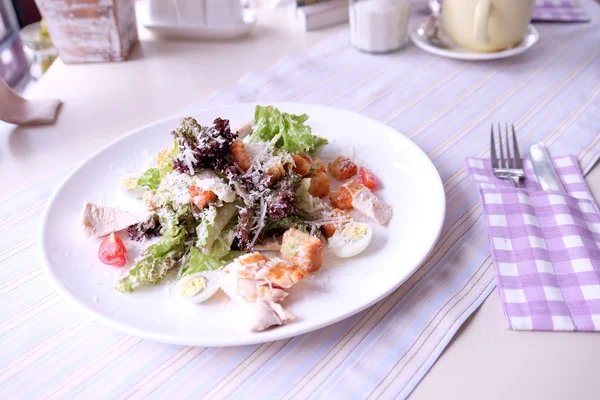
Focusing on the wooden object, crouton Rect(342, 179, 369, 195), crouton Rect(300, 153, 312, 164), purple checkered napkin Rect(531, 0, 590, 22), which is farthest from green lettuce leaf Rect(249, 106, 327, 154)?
purple checkered napkin Rect(531, 0, 590, 22)

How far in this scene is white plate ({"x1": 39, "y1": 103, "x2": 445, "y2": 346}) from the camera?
1.39 meters

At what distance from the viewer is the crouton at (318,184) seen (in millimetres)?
1879

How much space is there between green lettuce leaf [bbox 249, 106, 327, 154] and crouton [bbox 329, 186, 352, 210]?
0.23 meters

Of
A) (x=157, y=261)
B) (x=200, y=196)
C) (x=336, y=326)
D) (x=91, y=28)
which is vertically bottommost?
(x=336, y=326)

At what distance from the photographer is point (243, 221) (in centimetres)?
168

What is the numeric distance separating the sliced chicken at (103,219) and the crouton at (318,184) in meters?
0.61

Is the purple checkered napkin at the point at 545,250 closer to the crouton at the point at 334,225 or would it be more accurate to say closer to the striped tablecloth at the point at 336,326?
the striped tablecloth at the point at 336,326

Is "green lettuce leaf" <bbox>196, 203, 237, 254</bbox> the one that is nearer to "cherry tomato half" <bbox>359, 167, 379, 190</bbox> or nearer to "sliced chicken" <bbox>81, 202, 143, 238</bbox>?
"sliced chicken" <bbox>81, 202, 143, 238</bbox>

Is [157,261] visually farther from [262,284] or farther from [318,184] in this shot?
[318,184]

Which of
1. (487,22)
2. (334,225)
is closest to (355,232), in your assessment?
(334,225)

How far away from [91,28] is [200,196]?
1764 millimetres

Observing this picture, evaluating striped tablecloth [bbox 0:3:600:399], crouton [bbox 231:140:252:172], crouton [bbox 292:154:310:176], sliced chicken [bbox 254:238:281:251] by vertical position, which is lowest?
striped tablecloth [bbox 0:3:600:399]

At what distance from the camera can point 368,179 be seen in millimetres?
1896

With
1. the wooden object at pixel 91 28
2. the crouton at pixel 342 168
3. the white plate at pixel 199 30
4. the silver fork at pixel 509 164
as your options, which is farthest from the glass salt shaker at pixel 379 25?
the wooden object at pixel 91 28
